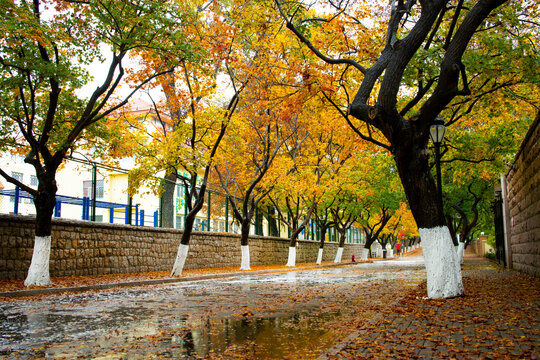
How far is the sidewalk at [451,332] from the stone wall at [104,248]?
1106 centimetres

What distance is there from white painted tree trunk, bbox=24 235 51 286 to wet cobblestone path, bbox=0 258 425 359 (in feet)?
5.63

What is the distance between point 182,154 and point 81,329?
11.0 metres

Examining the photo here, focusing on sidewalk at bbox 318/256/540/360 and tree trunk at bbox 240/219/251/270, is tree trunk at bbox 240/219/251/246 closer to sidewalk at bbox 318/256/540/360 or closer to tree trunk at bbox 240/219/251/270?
tree trunk at bbox 240/219/251/270

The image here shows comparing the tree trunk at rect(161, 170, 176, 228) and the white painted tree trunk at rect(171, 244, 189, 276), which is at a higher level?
the tree trunk at rect(161, 170, 176, 228)

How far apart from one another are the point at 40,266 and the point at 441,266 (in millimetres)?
10116

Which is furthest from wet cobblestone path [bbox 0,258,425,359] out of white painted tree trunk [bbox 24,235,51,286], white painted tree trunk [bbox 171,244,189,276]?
white painted tree trunk [bbox 171,244,189,276]

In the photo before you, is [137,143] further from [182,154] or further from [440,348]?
[440,348]

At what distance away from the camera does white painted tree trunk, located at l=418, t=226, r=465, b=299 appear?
9109 millimetres

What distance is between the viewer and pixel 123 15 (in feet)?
40.3

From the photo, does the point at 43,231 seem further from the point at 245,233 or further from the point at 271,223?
the point at 271,223

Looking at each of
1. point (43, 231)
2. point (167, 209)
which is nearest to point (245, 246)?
point (167, 209)

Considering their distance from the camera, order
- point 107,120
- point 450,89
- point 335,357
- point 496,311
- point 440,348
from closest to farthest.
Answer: point 335,357 → point 440,348 → point 496,311 → point 450,89 → point 107,120

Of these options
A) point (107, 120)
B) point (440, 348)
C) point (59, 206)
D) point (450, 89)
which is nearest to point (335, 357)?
point (440, 348)

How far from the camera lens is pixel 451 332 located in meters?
5.66
